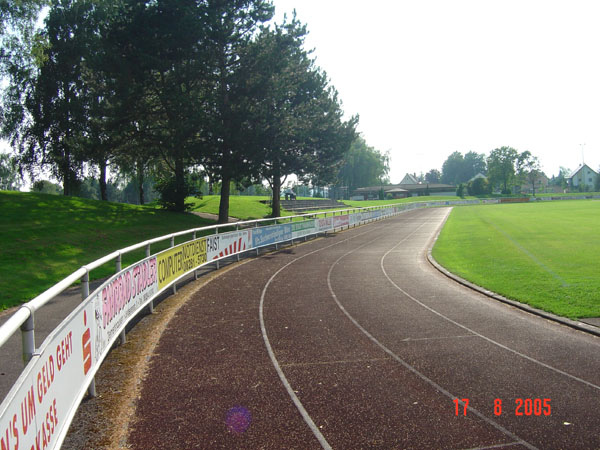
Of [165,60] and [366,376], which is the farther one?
[165,60]

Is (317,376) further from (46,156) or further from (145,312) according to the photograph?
(46,156)

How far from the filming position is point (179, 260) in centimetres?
1205

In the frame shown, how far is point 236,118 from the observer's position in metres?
27.6

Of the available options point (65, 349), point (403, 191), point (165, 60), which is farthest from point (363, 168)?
point (65, 349)

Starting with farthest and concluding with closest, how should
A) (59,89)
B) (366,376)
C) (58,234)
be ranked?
1. (59,89)
2. (58,234)
3. (366,376)

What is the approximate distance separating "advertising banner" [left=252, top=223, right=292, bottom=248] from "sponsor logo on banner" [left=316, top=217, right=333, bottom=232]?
551cm

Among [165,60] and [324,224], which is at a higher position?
[165,60]

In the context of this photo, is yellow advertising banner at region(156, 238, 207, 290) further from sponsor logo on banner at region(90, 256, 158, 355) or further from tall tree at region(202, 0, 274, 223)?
tall tree at region(202, 0, 274, 223)

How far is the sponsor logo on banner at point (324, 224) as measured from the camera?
3030 cm

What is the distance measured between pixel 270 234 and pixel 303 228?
200 inches

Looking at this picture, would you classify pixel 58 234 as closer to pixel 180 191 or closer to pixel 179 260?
pixel 179 260

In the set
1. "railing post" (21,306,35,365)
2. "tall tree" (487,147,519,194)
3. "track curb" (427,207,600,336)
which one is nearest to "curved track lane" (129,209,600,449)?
"track curb" (427,207,600,336)

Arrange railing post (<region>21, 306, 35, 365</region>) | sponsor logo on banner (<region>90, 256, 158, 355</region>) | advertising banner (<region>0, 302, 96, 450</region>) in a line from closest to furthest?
advertising banner (<region>0, 302, 96, 450</region>) → railing post (<region>21, 306, 35, 365</region>) → sponsor logo on banner (<region>90, 256, 158, 355</region>)

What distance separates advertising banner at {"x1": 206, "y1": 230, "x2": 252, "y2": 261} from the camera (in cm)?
1554
